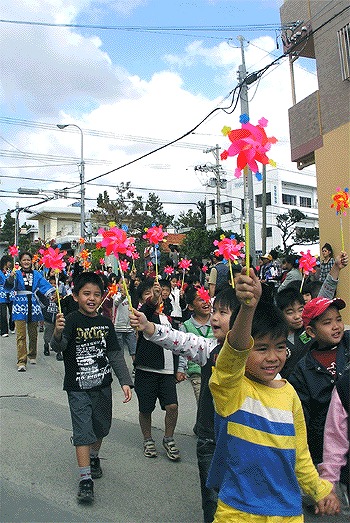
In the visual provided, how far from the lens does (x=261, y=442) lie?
2.13 m

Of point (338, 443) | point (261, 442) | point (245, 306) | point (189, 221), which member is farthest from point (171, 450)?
point (189, 221)

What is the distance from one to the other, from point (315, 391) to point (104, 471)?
215 cm

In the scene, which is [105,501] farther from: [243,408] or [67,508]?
[243,408]

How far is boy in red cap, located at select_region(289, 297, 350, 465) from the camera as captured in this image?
318 cm

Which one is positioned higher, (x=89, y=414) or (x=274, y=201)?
(x=274, y=201)

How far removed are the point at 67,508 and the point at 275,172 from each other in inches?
1897

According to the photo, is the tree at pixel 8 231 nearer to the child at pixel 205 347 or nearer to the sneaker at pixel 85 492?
the sneaker at pixel 85 492

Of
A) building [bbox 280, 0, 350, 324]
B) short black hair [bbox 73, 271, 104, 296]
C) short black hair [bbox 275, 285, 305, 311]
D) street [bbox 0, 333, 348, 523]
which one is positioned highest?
building [bbox 280, 0, 350, 324]

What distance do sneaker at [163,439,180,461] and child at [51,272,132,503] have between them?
0.66 meters

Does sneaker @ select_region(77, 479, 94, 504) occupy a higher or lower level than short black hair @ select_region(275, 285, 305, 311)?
lower

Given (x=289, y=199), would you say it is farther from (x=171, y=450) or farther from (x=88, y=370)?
(x=88, y=370)

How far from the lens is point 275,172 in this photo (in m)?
49.7

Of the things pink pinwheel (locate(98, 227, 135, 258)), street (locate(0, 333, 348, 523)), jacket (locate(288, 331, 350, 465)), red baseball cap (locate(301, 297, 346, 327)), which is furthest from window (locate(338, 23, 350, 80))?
jacket (locate(288, 331, 350, 465))

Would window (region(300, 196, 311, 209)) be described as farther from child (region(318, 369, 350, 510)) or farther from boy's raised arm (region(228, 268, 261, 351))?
boy's raised arm (region(228, 268, 261, 351))
